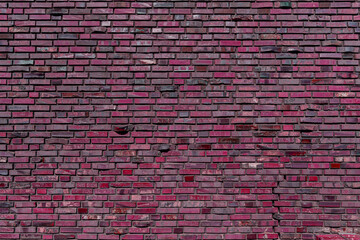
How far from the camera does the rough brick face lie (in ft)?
9.78

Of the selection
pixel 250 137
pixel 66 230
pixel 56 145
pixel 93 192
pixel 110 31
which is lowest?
pixel 66 230

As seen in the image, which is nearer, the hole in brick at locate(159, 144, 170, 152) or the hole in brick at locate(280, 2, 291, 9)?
the hole in brick at locate(159, 144, 170, 152)

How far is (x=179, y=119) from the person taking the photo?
305 cm

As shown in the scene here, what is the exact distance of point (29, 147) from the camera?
9.96 feet

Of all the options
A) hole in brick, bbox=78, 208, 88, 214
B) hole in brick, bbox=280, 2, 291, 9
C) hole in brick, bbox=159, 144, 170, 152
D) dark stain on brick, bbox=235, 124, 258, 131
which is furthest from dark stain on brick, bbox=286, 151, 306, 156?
hole in brick, bbox=78, 208, 88, 214

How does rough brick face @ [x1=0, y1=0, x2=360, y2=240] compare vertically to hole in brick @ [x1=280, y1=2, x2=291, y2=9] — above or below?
below

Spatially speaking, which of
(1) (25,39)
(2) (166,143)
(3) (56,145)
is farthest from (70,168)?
(1) (25,39)

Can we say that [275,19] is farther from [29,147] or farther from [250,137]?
[29,147]

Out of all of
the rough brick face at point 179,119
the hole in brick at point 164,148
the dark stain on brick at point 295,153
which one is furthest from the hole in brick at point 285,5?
the hole in brick at point 164,148

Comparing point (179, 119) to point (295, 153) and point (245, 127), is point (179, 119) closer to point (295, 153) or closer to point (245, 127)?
point (245, 127)

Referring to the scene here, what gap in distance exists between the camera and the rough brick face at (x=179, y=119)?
9.78ft

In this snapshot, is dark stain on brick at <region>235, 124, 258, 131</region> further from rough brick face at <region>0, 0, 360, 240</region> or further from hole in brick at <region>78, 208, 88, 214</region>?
hole in brick at <region>78, 208, 88, 214</region>

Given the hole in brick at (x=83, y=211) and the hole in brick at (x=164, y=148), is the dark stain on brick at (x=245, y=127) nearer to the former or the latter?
the hole in brick at (x=164, y=148)

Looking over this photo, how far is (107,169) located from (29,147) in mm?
803
